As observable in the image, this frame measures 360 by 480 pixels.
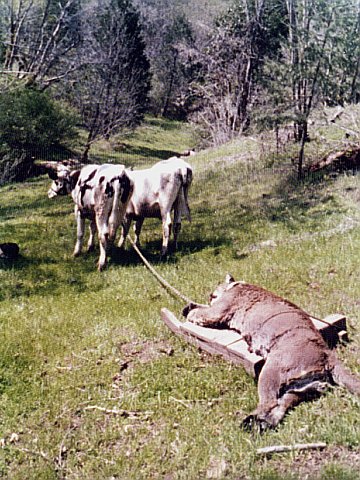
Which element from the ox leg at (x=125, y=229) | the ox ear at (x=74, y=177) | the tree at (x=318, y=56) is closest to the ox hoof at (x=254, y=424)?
the ox leg at (x=125, y=229)

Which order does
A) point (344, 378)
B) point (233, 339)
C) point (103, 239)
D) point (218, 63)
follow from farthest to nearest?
1. point (218, 63)
2. point (103, 239)
3. point (233, 339)
4. point (344, 378)

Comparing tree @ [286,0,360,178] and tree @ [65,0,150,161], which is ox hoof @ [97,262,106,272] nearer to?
tree @ [286,0,360,178]

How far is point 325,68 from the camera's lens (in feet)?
47.5

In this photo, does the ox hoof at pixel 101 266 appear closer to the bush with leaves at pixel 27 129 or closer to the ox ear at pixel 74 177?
the ox ear at pixel 74 177

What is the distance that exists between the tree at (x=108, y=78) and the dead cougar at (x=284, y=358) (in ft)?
68.3

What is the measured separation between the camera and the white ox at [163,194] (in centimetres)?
969

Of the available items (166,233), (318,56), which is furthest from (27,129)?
(166,233)

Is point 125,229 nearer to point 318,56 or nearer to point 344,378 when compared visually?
point 344,378

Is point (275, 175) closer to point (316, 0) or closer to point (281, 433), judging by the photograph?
point (316, 0)

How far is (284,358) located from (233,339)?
99 centimetres

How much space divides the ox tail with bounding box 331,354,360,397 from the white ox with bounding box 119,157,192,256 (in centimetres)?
535

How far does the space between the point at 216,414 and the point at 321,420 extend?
0.97m

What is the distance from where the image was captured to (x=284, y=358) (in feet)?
15.4

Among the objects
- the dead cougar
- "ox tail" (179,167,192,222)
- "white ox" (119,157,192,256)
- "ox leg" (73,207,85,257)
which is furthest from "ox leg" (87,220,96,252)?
Result: the dead cougar
